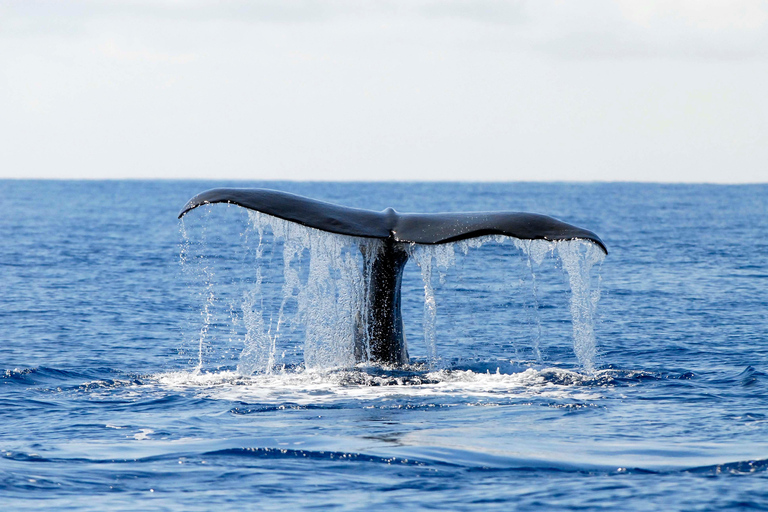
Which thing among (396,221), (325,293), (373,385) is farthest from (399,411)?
(325,293)

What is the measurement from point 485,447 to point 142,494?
2.77 meters

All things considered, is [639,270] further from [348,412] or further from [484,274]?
[348,412]

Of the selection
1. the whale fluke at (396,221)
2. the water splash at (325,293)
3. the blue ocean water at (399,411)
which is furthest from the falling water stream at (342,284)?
the blue ocean water at (399,411)

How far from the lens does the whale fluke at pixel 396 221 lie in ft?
30.8

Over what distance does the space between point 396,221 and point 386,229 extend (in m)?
0.18

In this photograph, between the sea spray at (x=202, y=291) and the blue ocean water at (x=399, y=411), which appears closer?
the blue ocean water at (x=399, y=411)

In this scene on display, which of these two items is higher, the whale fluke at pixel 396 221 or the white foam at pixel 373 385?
the whale fluke at pixel 396 221

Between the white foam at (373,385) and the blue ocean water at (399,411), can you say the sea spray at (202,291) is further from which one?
the white foam at (373,385)

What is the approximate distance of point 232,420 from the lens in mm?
9516

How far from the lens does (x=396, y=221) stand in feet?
34.7

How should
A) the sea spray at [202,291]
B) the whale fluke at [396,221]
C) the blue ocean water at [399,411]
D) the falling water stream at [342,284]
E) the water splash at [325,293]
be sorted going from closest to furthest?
the blue ocean water at [399,411] → the whale fluke at [396,221] → the falling water stream at [342,284] → the water splash at [325,293] → the sea spray at [202,291]

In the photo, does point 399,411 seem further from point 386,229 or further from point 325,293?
point 325,293

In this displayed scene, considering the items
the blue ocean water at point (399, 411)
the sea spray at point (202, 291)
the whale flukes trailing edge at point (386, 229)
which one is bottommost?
the blue ocean water at point (399, 411)

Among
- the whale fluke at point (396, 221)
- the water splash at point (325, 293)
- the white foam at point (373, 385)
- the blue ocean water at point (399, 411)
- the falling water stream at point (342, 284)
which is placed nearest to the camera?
the blue ocean water at point (399, 411)
